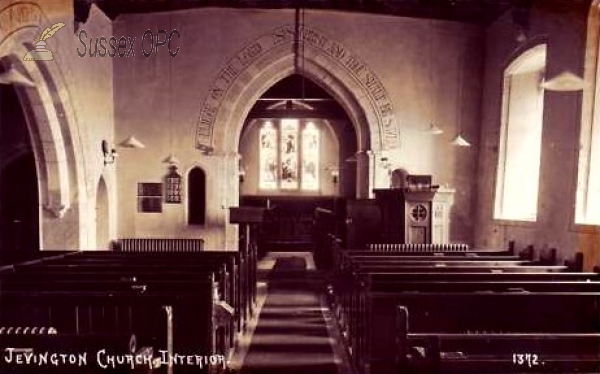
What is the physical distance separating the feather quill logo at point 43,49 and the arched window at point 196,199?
3777 millimetres

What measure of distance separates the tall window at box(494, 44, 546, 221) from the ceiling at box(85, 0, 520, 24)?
129cm

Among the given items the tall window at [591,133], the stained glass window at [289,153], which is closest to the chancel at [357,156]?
the tall window at [591,133]

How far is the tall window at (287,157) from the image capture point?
16172mm

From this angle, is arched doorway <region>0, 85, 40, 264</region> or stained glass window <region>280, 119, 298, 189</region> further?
stained glass window <region>280, 119, 298, 189</region>

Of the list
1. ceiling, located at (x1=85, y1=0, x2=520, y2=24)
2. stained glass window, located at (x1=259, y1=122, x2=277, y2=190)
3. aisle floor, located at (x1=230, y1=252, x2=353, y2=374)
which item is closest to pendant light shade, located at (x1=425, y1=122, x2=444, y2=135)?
ceiling, located at (x1=85, y1=0, x2=520, y2=24)

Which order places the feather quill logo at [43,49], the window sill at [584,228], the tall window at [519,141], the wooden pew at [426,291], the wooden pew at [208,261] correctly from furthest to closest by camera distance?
the tall window at [519,141] → the feather quill logo at [43,49] → the window sill at [584,228] → the wooden pew at [208,261] → the wooden pew at [426,291]

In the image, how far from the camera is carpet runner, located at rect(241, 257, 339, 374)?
4.51m

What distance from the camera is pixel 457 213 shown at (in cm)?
1020

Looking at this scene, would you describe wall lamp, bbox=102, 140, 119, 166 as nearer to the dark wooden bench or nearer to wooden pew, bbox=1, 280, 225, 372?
wooden pew, bbox=1, 280, 225, 372

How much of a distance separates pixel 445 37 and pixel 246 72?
4055 millimetres

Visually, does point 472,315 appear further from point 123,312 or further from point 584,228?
point 584,228

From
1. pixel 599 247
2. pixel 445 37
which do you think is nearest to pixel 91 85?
pixel 445 37

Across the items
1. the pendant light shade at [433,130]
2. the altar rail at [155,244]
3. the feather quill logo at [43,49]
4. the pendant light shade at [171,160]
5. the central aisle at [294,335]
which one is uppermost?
the feather quill logo at [43,49]

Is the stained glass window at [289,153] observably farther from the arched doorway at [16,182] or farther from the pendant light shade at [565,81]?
the pendant light shade at [565,81]
